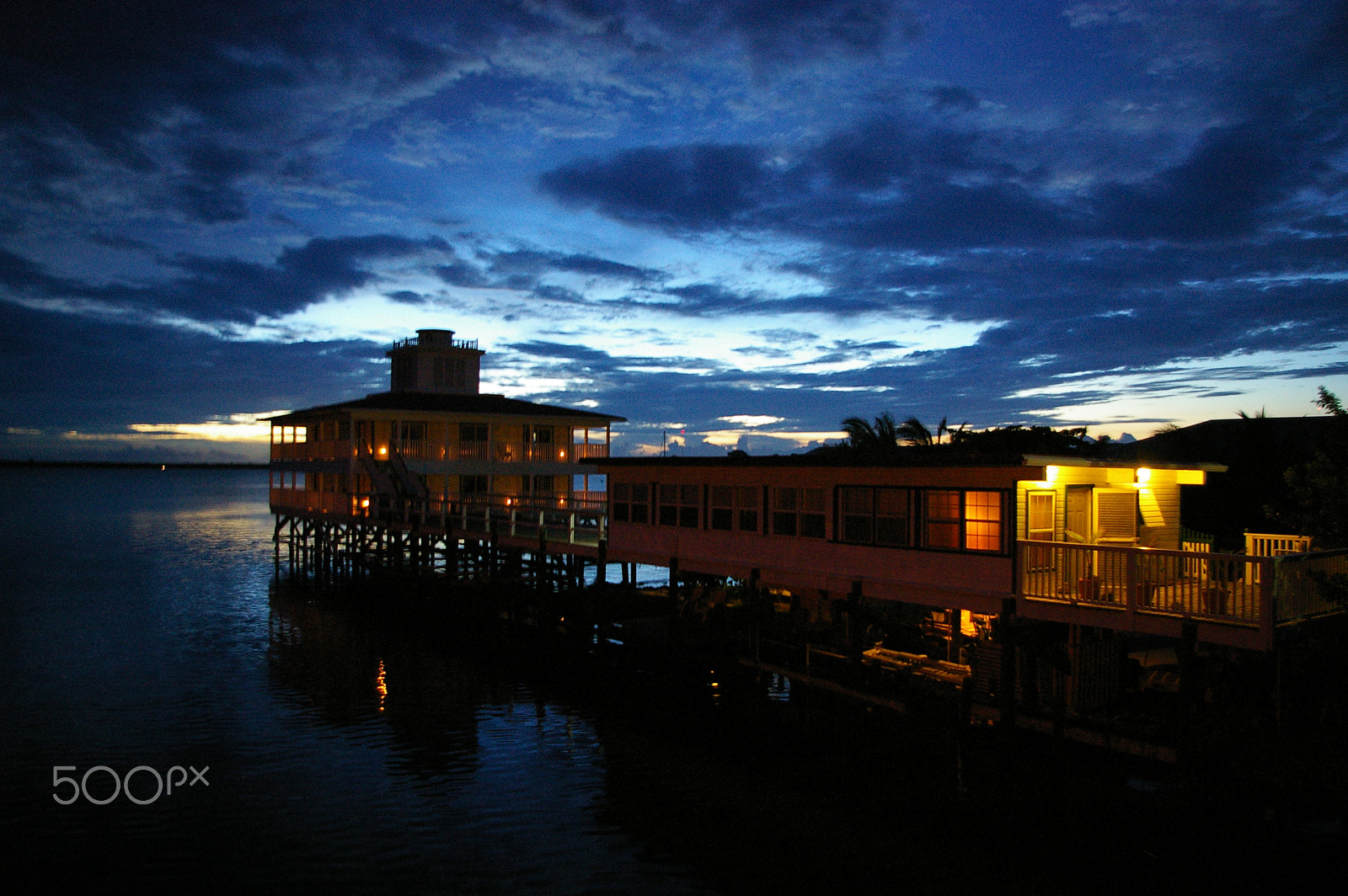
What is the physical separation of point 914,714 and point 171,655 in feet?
81.6

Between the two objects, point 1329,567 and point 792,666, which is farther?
point 792,666

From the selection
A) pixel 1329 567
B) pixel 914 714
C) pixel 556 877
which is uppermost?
pixel 1329 567

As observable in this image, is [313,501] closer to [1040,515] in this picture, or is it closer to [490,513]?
[490,513]

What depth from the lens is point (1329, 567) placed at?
14.9 meters

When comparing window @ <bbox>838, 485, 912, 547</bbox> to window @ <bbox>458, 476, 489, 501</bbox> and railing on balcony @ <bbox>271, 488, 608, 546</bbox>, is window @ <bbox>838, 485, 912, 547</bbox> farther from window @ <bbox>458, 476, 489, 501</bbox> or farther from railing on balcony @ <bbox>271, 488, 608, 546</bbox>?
window @ <bbox>458, 476, 489, 501</bbox>

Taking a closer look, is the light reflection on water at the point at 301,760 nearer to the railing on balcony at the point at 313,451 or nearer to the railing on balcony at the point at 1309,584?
the railing on balcony at the point at 313,451

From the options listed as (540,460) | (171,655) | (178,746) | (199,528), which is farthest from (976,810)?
(199,528)

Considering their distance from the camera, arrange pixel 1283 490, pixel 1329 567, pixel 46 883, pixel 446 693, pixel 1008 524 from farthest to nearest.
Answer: pixel 1283 490, pixel 446 693, pixel 1008 524, pixel 1329 567, pixel 46 883

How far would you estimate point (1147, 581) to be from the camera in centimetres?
1606

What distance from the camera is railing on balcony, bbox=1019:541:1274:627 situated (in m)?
13.8

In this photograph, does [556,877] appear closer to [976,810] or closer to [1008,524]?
[976,810]

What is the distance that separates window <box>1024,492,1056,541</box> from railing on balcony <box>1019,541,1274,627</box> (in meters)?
0.78

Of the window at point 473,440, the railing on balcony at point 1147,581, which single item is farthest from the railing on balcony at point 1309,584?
the window at point 473,440

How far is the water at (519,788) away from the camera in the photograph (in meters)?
14.2
